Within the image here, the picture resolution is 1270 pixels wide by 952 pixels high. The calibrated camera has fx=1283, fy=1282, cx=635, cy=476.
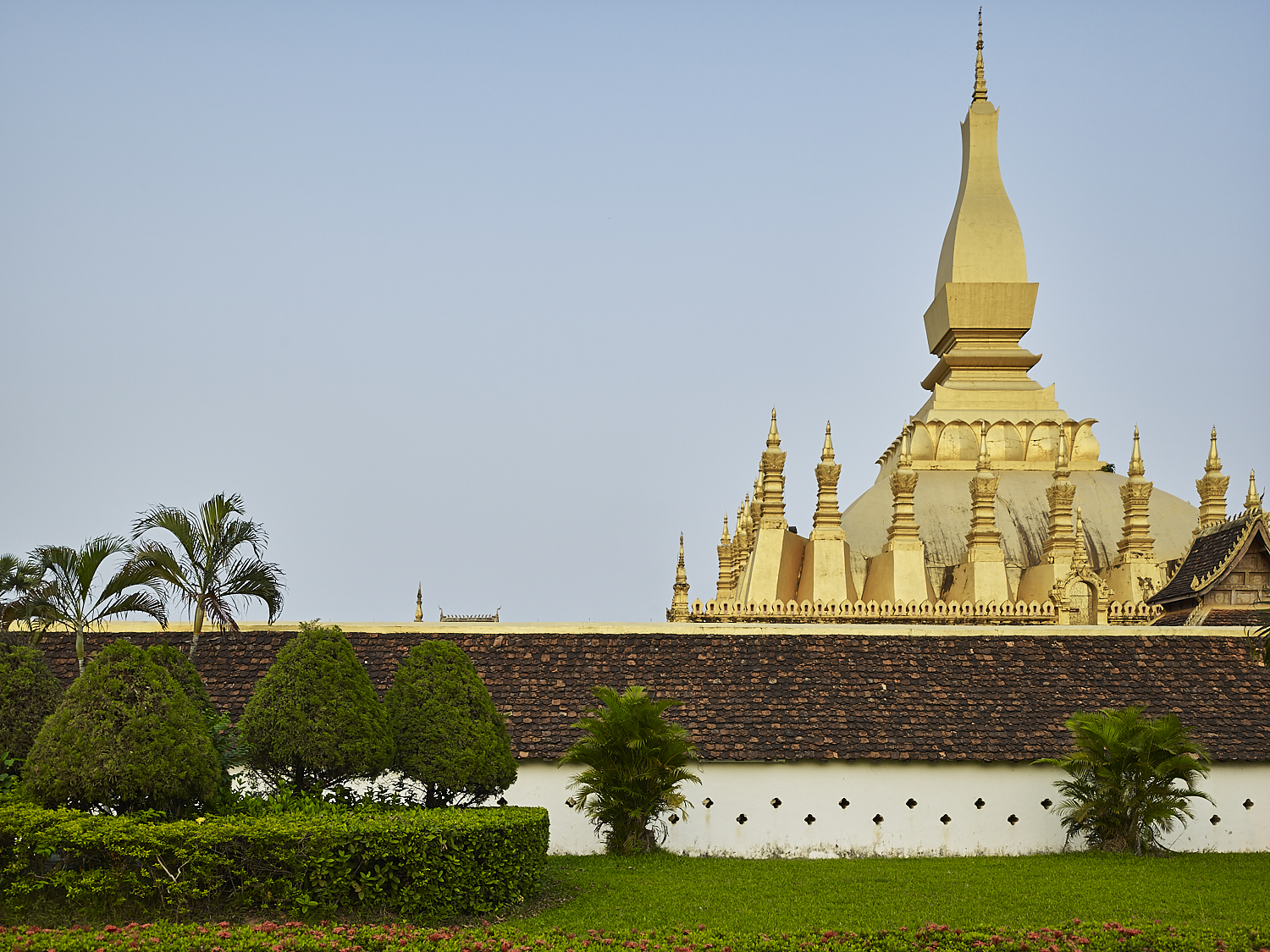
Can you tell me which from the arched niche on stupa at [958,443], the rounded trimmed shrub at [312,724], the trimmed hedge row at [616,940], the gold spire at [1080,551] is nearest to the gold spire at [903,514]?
the gold spire at [1080,551]

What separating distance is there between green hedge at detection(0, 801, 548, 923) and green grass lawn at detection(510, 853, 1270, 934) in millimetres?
982

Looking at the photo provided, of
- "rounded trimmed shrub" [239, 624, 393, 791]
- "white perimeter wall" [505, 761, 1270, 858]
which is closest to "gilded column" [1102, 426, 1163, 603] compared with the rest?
"white perimeter wall" [505, 761, 1270, 858]

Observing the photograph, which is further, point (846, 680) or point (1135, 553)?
point (1135, 553)

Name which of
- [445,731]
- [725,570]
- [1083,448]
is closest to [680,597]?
[725,570]

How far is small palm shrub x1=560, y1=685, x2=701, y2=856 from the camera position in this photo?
13.5m

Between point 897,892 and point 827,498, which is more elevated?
point 827,498

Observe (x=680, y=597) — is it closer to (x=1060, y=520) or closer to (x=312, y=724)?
(x=1060, y=520)

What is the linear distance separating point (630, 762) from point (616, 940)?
4401 mm

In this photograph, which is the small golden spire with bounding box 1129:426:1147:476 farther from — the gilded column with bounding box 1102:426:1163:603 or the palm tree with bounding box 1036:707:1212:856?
the palm tree with bounding box 1036:707:1212:856

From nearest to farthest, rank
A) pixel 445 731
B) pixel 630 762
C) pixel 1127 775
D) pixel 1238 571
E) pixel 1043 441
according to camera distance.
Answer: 1. pixel 445 731
2. pixel 630 762
3. pixel 1127 775
4. pixel 1238 571
5. pixel 1043 441

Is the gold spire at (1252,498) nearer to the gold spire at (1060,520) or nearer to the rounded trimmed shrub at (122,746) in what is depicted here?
the gold spire at (1060,520)

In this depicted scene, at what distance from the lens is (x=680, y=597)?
31.0 meters

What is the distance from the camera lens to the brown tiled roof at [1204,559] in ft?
63.5

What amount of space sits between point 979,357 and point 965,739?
20.5 metres
